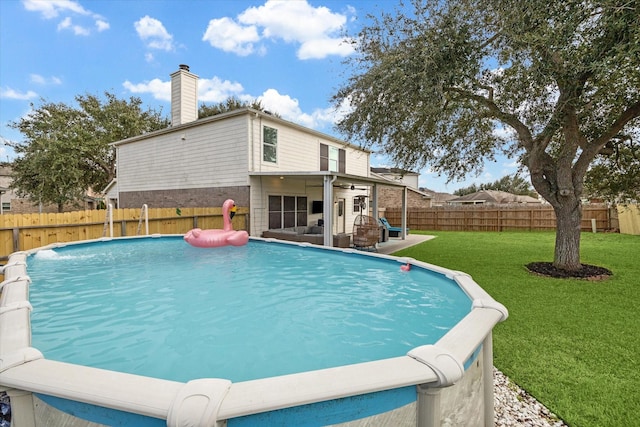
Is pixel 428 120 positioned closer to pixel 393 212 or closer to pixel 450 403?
pixel 450 403

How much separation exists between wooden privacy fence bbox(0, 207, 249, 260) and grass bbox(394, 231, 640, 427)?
366 inches

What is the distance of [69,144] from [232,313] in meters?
23.3

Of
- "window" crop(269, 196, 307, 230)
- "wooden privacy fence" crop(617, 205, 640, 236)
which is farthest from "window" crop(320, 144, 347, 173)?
"wooden privacy fence" crop(617, 205, 640, 236)

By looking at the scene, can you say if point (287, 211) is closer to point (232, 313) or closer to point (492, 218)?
point (232, 313)

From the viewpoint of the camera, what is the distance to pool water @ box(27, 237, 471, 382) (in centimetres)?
285

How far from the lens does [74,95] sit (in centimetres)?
2311

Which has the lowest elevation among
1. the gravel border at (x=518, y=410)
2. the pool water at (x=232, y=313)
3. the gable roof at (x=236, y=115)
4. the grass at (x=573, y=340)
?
the gravel border at (x=518, y=410)

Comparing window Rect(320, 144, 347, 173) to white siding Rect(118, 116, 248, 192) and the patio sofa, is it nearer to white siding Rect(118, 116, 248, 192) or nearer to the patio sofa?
white siding Rect(118, 116, 248, 192)

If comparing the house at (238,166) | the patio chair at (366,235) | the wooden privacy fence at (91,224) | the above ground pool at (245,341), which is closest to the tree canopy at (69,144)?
the house at (238,166)

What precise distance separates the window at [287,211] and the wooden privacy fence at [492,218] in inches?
416

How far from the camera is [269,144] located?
1317 centimetres

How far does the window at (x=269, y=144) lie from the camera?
1293 centimetres

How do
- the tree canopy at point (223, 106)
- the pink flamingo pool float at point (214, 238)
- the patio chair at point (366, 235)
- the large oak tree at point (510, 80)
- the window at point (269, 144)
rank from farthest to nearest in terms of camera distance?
the tree canopy at point (223, 106) → the window at point (269, 144) → the patio chair at point (366, 235) → the pink flamingo pool float at point (214, 238) → the large oak tree at point (510, 80)

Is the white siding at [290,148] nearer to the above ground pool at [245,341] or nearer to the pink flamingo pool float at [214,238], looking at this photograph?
the pink flamingo pool float at [214,238]
